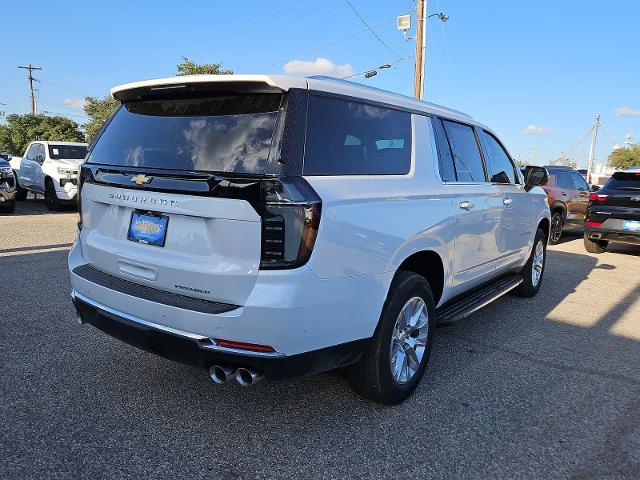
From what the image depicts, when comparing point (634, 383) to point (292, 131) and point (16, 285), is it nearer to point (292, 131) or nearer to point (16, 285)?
point (292, 131)

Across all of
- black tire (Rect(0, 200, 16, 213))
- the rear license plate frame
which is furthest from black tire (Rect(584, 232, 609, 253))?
black tire (Rect(0, 200, 16, 213))

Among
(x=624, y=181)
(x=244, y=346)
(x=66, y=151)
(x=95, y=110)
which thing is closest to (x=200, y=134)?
(x=244, y=346)

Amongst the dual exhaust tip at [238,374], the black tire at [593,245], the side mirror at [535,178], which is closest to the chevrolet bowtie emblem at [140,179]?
the dual exhaust tip at [238,374]

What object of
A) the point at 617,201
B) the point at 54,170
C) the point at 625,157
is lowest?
the point at 617,201

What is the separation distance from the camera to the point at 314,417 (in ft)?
9.77

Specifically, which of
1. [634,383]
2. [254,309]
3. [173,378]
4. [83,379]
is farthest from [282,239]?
[634,383]

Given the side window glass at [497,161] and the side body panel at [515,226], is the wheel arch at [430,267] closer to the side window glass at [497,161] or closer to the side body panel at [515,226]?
the side body panel at [515,226]

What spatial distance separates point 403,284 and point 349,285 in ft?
1.84

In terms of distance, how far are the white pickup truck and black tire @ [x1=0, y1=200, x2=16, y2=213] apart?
88cm

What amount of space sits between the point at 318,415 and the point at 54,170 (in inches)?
464

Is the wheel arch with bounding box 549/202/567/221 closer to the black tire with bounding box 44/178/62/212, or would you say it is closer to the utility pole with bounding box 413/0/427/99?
the utility pole with bounding box 413/0/427/99

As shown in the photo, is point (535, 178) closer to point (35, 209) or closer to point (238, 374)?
point (238, 374)

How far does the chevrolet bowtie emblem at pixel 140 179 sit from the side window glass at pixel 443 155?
6.62ft

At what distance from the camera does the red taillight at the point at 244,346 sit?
2342 millimetres
